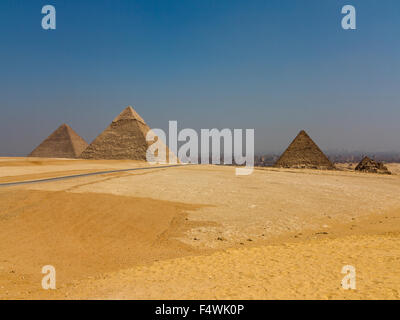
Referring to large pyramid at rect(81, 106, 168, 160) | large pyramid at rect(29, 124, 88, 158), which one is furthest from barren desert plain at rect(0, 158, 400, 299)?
large pyramid at rect(29, 124, 88, 158)

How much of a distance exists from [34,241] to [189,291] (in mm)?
5578

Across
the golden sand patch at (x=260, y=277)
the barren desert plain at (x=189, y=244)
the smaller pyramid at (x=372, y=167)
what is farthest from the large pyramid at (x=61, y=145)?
the golden sand patch at (x=260, y=277)

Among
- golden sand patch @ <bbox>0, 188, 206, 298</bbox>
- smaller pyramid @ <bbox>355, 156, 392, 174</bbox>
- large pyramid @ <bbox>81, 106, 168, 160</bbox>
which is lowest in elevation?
smaller pyramid @ <bbox>355, 156, 392, 174</bbox>

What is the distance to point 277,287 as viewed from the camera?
205 inches

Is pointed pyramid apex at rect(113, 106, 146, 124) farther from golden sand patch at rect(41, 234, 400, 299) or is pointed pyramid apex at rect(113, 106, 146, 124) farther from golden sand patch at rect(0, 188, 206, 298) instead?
golden sand patch at rect(41, 234, 400, 299)

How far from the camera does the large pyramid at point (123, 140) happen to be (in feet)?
177

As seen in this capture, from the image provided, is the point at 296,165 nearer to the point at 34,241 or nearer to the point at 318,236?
the point at 318,236

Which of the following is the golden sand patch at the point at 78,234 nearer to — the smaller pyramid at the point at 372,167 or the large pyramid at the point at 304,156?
the large pyramid at the point at 304,156

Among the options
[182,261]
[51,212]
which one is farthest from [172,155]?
[182,261]

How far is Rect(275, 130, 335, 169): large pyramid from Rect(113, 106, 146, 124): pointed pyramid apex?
2986 centimetres

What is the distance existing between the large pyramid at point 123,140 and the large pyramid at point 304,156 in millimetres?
24910

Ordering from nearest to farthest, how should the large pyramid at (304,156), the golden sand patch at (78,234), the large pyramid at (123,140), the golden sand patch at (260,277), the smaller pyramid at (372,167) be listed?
the golden sand patch at (260,277) → the golden sand patch at (78,234) → the smaller pyramid at (372,167) → the large pyramid at (304,156) → the large pyramid at (123,140)

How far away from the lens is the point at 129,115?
59.2m

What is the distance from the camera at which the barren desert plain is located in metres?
5.28
